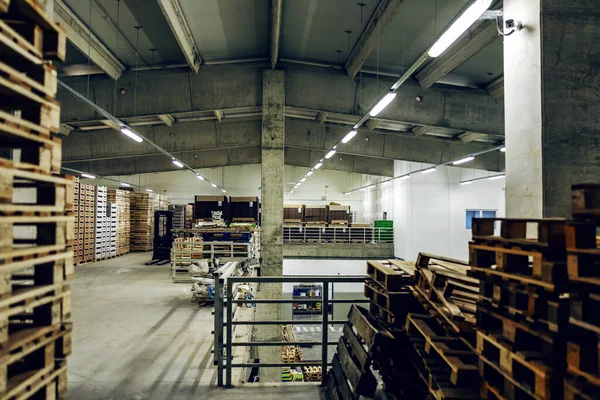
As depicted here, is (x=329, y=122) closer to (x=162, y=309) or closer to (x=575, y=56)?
(x=162, y=309)

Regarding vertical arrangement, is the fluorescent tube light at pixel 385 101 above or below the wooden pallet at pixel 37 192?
above

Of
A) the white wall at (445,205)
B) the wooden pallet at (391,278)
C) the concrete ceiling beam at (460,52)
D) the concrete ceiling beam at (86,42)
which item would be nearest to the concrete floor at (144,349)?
the wooden pallet at (391,278)

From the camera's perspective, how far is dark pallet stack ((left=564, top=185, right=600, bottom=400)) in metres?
2.24

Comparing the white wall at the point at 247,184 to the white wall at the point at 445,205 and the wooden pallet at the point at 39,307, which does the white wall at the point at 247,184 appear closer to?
the white wall at the point at 445,205

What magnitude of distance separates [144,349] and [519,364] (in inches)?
228

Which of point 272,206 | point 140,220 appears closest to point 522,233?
point 272,206

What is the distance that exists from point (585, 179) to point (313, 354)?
17058 millimetres

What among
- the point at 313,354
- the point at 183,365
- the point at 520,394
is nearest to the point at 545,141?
the point at 520,394

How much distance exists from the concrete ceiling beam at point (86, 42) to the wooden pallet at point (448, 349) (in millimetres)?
8927

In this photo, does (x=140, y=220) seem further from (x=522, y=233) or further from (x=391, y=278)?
(x=522, y=233)

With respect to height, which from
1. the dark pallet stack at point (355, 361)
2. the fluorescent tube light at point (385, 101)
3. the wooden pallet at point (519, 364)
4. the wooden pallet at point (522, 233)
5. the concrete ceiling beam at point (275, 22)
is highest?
the concrete ceiling beam at point (275, 22)

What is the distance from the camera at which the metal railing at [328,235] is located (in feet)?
75.6

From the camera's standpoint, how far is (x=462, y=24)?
16.1ft

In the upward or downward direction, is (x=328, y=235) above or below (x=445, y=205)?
→ below
